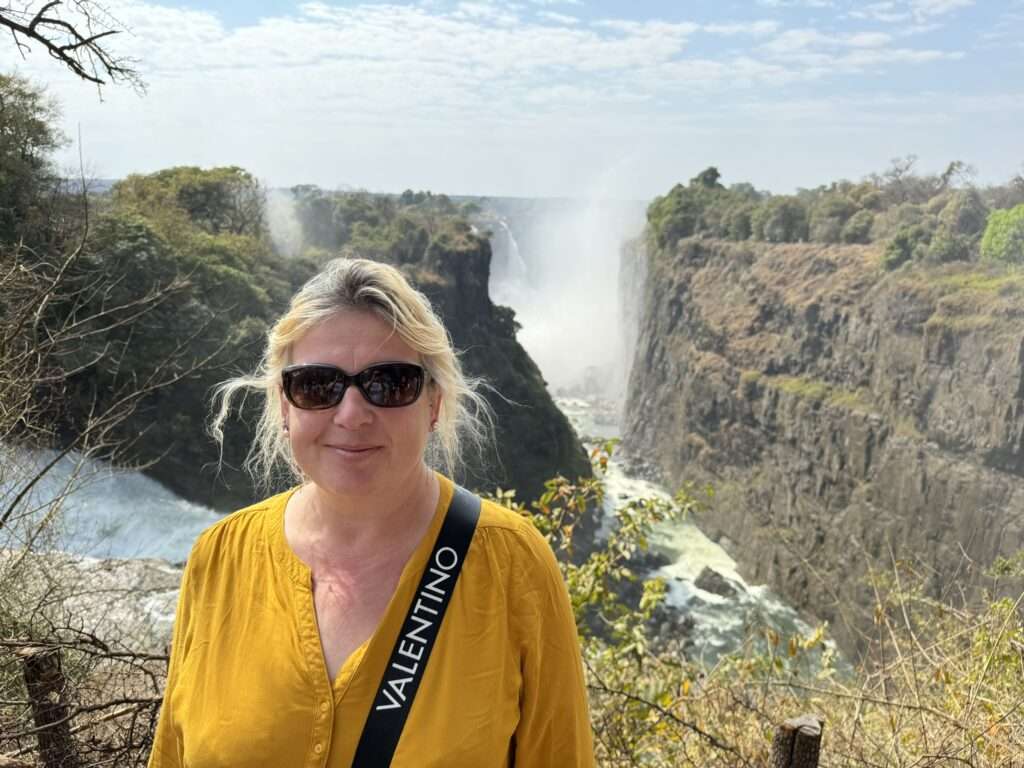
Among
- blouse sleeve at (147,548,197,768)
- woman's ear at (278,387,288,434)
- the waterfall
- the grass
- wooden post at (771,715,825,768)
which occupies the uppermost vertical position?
woman's ear at (278,387,288,434)

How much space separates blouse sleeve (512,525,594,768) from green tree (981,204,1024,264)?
4243 cm

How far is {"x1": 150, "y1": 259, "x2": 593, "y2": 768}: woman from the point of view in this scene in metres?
1.47

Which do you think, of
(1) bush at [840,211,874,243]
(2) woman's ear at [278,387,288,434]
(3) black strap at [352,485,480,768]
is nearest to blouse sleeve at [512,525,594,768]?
(3) black strap at [352,485,480,768]

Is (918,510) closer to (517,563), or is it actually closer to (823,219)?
(823,219)

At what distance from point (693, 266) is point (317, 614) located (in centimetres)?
5402

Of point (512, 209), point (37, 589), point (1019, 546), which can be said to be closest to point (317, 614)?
point (37, 589)

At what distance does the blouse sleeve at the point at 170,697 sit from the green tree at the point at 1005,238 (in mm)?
42794

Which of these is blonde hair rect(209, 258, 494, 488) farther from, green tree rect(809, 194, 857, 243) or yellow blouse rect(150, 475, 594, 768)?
green tree rect(809, 194, 857, 243)

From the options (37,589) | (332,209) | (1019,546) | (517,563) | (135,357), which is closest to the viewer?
(517,563)

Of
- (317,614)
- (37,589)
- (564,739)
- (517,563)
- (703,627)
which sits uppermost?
(517,563)

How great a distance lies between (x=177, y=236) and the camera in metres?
21.2

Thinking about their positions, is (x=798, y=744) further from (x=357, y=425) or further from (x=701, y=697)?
(x=357, y=425)

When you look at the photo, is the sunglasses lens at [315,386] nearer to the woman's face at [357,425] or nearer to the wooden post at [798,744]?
the woman's face at [357,425]

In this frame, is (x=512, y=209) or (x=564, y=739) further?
(x=512, y=209)
